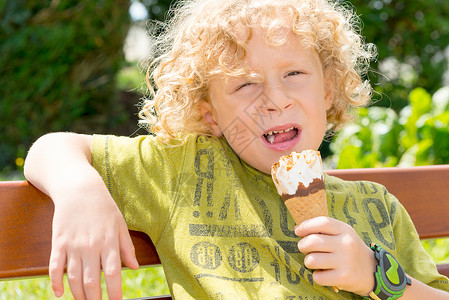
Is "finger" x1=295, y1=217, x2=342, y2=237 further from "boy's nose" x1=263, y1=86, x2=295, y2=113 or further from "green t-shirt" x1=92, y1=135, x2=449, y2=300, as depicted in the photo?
"boy's nose" x1=263, y1=86, x2=295, y2=113

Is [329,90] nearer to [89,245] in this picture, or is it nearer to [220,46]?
[220,46]

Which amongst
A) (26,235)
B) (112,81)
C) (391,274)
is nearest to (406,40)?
(112,81)

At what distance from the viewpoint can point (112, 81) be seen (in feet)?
21.4

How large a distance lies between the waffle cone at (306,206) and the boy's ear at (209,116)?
1.60 feet

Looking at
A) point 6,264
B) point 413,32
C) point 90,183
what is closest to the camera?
point 90,183

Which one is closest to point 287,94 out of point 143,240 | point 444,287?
point 143,240

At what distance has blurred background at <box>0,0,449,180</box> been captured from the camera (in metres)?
4.45

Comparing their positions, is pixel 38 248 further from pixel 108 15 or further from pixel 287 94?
pixel 108 15

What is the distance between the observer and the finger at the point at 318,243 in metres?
1.42

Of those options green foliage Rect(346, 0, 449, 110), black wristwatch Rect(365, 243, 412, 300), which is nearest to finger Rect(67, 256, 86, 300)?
black wristwatch Rect(365, 243, 412, 300)

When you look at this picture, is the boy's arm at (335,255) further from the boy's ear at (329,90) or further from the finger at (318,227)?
the boy's ear at (329,90)

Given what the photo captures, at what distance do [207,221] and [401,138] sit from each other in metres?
3.25

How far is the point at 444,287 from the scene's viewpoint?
179 cm

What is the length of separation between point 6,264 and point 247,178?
753 mm
